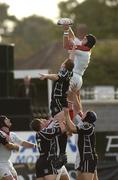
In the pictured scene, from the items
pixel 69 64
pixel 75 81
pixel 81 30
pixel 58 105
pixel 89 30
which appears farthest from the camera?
pixel 89 30

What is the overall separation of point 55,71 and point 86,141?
60.5ft

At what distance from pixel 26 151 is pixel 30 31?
70158mm

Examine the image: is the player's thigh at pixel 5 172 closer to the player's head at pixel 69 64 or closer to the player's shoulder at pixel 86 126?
the player's shoulder at pixel 86 126

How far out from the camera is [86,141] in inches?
562

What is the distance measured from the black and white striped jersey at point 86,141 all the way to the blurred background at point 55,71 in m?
4.32

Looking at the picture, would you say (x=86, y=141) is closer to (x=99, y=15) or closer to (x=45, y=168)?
(x=45, y=168)

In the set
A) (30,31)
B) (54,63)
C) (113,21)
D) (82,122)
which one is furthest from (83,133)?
(30,31)

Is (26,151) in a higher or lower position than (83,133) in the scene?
lower

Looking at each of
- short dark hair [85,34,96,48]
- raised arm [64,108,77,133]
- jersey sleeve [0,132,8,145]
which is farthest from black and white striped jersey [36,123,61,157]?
short dark hair [85,34,96,48]

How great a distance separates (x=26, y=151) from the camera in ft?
63.2

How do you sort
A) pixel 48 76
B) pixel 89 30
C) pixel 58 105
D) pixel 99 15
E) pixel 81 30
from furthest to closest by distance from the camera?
pixel 99 15
pixel 89 30
pixel 58 105
pixel 81 30
pixel 48 76

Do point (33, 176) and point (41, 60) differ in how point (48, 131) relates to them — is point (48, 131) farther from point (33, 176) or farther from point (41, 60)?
point (41, 60)

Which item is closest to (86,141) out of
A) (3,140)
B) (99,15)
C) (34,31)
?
(3,140)

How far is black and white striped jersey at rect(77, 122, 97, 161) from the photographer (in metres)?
14.2
